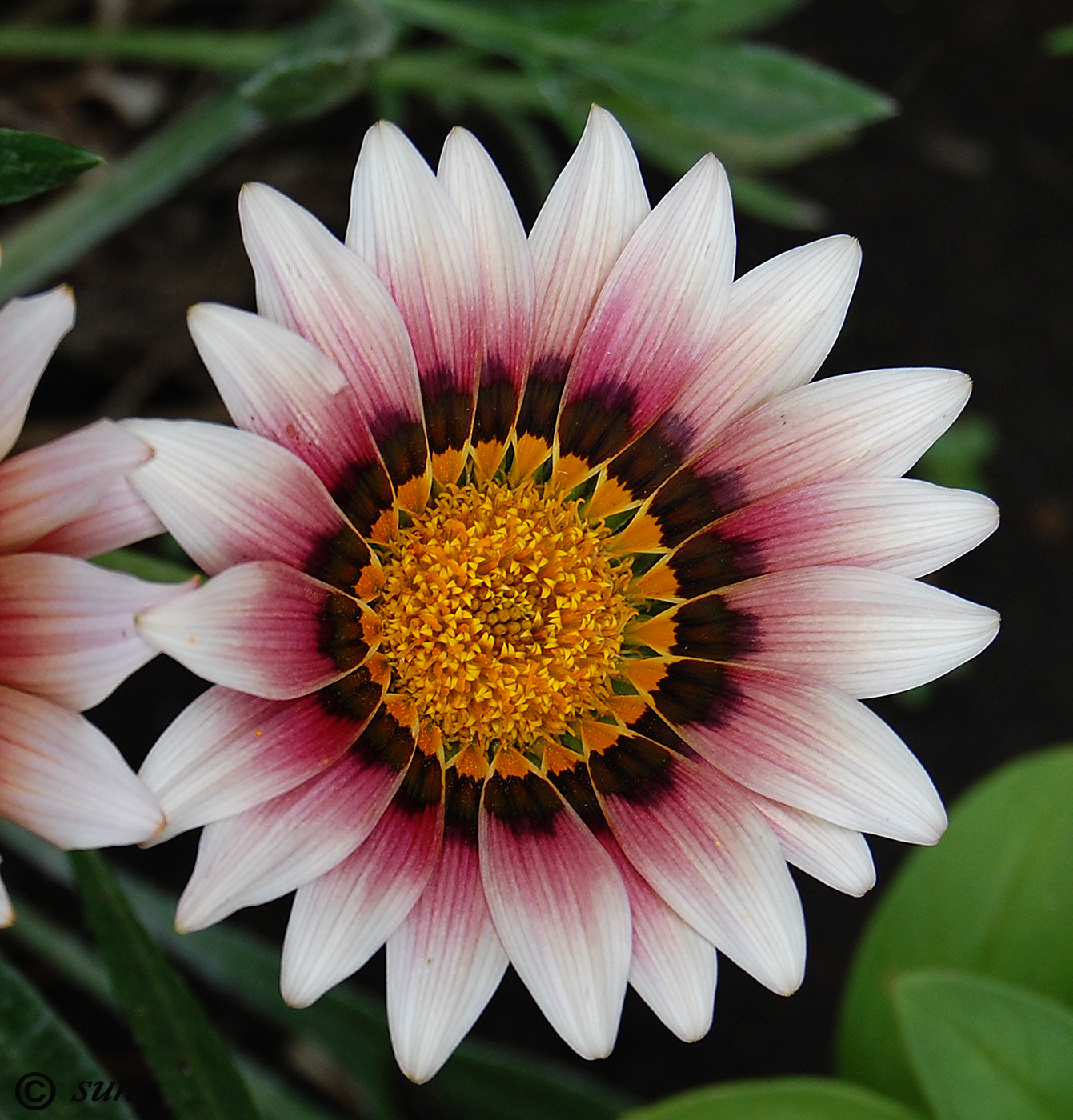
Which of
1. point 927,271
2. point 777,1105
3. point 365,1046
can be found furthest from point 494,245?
point 927,271

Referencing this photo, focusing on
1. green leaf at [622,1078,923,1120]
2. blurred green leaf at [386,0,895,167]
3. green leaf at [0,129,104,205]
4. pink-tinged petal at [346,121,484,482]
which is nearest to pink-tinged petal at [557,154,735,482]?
pink-tinged petal at [346,121,484,482]

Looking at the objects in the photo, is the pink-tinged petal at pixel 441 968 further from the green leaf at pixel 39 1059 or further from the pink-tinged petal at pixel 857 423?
the pink-tinged petal at pixel 857 423

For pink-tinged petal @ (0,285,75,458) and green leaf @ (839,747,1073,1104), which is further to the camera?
green leaf @ (839,747,1073,1104)

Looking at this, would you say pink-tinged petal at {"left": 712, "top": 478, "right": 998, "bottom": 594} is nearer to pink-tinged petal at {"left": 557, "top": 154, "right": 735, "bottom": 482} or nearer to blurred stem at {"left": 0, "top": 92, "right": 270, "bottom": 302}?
pink-tinged petal at {"left": 557, "top": 154, "right": 735, "bottom": 482}

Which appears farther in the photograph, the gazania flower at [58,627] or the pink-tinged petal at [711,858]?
the pink-tinged petal at [711,858]

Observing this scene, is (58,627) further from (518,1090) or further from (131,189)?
(518,1090)

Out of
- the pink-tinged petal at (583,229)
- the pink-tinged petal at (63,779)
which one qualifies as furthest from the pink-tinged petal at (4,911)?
the pink-tinged petal at (583,229)
